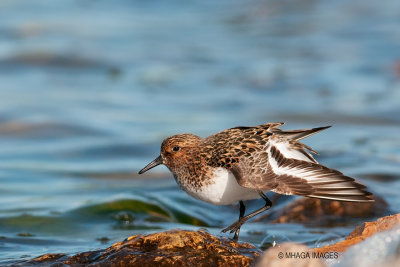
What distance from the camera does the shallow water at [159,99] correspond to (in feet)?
27.0

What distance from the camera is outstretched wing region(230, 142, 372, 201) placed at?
5508 mm

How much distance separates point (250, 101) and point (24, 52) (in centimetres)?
577

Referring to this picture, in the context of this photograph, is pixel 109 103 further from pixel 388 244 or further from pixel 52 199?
pixel 388 244

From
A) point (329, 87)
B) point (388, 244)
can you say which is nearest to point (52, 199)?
point (388, 244)

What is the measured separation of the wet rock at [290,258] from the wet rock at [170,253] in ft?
3.46

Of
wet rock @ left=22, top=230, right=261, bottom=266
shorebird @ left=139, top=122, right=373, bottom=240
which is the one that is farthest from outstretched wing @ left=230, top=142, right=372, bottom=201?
wet rock @ left=22, top=230, right=261, bottom=266

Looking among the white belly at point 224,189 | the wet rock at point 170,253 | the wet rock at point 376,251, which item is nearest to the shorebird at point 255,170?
the white belly at point 224,189

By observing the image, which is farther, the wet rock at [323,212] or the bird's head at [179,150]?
the wet rock at [323,212]

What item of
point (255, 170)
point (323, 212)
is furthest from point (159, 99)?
point (255, 170)

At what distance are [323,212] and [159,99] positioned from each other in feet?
20.3

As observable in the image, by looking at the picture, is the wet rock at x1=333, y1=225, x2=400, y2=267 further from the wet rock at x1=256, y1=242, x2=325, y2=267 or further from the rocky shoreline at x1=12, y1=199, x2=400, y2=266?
the rocky shoreline at x1=12, y1=199, x2=400, y2=266

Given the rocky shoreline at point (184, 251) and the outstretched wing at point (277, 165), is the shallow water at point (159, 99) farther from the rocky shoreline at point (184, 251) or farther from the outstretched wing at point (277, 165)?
the outstretched wing at point (277, 165)

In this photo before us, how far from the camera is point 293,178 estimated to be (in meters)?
5.66

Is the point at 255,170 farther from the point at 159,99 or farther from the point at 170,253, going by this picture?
the point at 159,99
